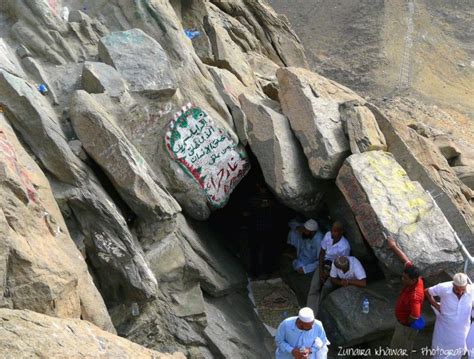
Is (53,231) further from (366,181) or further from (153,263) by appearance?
(366,181)

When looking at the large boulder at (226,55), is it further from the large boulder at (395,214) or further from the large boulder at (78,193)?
the large boulder at (78,193)

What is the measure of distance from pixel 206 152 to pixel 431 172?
185 inches

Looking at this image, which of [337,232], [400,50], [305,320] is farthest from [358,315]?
[400,50]

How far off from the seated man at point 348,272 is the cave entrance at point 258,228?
→ 1772mm

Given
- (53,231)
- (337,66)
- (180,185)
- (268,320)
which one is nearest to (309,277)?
(268,320)

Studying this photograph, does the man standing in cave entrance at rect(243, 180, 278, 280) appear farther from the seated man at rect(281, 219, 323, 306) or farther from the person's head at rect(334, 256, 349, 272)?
the person's head at rect(334, 256, 349, 272)

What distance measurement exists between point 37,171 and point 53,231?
113cm

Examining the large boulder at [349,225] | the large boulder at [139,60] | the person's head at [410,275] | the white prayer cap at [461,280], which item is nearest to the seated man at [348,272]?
the large boulder at [349,225]

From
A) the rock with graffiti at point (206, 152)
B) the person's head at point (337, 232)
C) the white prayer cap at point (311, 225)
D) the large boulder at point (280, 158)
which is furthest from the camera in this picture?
the white prayer cap at point (311, 225)

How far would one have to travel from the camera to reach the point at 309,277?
11.2 metres

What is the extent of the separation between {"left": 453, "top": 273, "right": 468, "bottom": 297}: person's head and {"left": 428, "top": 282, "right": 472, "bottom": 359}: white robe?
0.23 feet

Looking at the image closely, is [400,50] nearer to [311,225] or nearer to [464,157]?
[464,157]

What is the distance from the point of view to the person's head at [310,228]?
11.0 m

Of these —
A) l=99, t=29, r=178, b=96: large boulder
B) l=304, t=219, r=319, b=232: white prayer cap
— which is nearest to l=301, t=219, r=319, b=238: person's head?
l=304, t=219, r=319, b=232: white prayer cap
